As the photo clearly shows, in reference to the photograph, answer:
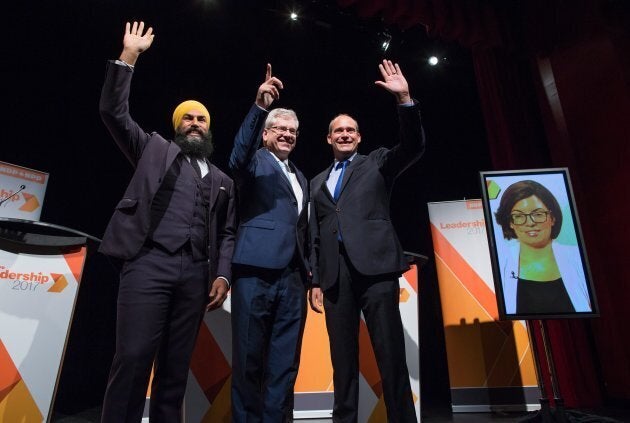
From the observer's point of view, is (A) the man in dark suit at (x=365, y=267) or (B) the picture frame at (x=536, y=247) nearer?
(A) the man in dark suit at (x=365, y=267)

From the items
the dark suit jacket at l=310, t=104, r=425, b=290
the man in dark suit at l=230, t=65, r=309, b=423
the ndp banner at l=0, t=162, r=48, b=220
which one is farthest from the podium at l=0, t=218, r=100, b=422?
the ndp banner at l=0, t=162, r=48, b=220

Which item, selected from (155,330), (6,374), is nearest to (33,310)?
(6,374)

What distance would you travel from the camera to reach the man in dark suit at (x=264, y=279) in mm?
1545

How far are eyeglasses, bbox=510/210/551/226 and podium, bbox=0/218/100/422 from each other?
233 cm

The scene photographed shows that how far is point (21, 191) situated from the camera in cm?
349

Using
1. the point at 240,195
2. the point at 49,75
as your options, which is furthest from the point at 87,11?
the point at 240,195

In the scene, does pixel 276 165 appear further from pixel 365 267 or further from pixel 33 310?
pixel 33 310

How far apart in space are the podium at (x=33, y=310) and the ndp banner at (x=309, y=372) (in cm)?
69

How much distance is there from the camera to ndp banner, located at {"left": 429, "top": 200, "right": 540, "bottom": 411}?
2887 millimetres

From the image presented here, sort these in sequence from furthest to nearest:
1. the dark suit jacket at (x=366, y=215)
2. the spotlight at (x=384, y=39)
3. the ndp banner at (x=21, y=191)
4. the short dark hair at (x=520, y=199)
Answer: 1. the spotlight at (x=384, y=39)
2. the ndp banner at (x=21, y=191)
3. the short dark hair at (x=520, y=199)
4. the dark suit jacket at (x=366, y=215)

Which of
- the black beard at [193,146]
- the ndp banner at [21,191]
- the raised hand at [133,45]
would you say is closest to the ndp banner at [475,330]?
the black beard at [193,146]

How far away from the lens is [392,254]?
176 centimetres

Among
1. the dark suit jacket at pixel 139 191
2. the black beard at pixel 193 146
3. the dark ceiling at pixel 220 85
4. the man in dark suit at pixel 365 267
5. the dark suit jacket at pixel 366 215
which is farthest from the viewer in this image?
the dark ceiling at pixel 220 85

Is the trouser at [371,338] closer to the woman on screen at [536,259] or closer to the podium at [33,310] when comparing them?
the woman on screen at [536,259]
